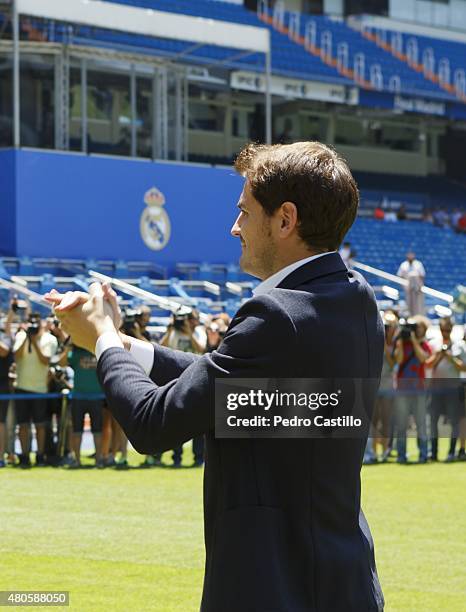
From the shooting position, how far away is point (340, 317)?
267cm

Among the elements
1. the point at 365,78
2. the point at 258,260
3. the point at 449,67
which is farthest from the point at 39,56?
the point at 258,260

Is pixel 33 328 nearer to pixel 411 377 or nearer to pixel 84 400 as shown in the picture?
pixel 84 400

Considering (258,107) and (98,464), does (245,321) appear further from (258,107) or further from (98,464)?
(258,107)

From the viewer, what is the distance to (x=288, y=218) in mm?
2676

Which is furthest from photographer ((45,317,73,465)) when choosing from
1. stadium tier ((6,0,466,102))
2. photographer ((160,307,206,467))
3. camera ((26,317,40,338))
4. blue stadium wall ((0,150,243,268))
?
stadium tier ((6,0,466,102))

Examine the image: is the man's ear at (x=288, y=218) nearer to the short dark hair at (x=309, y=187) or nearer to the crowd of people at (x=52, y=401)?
the short dark hair at (x=309, y=187)

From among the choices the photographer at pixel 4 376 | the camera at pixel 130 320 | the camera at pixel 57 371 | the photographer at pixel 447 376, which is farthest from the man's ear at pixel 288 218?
the photographer at pixel 447 376

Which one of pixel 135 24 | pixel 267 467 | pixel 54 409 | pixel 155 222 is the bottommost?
pixel 54 409

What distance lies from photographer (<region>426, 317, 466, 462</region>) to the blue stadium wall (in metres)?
11.7

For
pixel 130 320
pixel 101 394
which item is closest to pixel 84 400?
pixel 101 394

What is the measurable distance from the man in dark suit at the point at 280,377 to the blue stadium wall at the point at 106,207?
2517 centimetres

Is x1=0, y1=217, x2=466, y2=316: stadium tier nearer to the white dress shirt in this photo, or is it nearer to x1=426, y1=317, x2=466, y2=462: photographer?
x1=426, y1=317, x2=466, y2=462: photographer

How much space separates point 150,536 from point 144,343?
747 cm

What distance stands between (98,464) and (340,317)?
1312 cm
